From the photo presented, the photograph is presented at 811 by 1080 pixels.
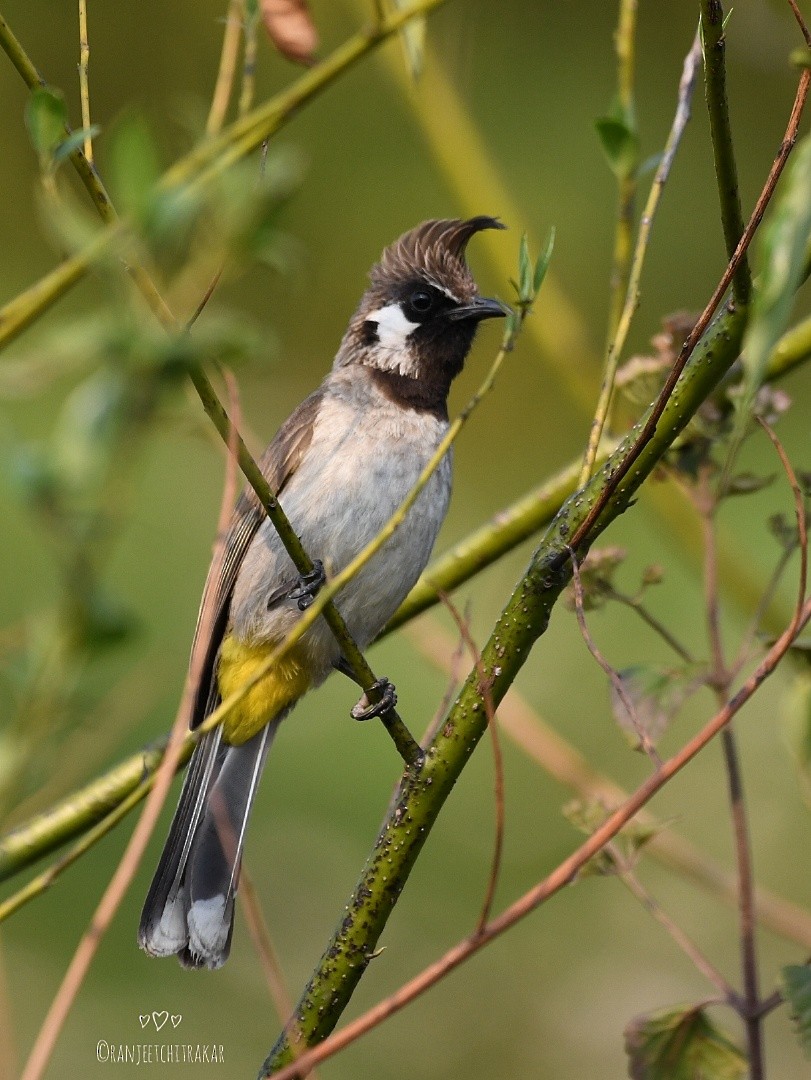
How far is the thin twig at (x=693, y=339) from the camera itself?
1.21m

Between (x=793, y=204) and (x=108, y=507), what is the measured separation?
0.39 metres

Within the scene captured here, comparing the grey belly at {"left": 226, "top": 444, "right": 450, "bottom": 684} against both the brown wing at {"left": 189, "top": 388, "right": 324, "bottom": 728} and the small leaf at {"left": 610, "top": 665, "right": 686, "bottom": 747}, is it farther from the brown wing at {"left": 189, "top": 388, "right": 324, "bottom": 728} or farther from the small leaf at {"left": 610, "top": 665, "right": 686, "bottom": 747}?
the small leaf at {"left": 610, "top": 665, "right": 686, "bottom": 747}

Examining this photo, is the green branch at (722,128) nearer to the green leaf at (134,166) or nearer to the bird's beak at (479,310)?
the green leaf at (134,166)

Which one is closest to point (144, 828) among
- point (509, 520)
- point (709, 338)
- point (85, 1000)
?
point (709, 338)

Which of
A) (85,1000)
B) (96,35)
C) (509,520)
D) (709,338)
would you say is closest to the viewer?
(709,338)

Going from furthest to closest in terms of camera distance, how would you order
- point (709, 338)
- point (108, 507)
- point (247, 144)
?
1. point (709, 338)
2. point (247, 144)
3. point (108, 507)

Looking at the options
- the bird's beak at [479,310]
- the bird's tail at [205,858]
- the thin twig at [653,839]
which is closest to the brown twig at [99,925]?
the thin twig at [653,839]

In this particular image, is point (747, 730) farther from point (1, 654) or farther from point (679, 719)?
point (1, 654)

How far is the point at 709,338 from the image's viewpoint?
1461 mm

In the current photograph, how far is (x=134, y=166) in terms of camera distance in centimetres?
77

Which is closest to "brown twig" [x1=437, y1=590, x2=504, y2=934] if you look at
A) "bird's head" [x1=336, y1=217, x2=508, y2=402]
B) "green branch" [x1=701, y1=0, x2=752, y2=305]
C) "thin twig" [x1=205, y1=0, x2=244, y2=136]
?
"green branch" [x1=701, y1=0, x2=752, y2=305]

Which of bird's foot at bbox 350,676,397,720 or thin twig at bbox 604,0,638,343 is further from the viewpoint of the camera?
bird's foot at bbox 350,676,397,720

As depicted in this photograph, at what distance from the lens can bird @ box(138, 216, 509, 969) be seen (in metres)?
2.44

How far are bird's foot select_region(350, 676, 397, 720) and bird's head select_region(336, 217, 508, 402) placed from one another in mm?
657
